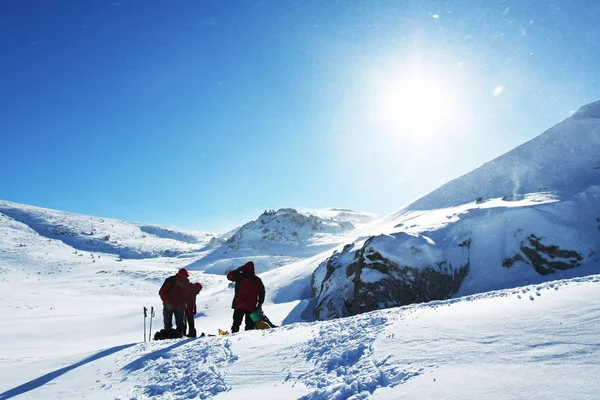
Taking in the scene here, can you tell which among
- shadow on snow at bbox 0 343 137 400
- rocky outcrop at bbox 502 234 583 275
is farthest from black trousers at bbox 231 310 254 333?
rocky outcrop at bbox 502 234 583 275

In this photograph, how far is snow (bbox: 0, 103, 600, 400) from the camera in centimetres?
352

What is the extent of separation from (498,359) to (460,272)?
13.0 m

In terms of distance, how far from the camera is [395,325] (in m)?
5.36

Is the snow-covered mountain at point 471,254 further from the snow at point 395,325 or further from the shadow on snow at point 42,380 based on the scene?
the shadow on snow at point 42,380

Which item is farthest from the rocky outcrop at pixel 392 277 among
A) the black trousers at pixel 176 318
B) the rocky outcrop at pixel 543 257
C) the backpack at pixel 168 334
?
the backpack at pixel 168 334

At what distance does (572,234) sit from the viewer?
15102 millimetres

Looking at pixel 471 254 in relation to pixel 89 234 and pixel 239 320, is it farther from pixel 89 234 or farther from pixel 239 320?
pixel 89 234

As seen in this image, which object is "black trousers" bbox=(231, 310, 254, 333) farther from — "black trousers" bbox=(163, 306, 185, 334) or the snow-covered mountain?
the snow-covered mountain

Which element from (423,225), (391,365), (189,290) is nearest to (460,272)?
(423,225)

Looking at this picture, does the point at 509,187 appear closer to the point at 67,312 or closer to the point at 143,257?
the point at 67,312

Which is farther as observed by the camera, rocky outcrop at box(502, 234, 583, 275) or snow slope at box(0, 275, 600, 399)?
rocky outcrop at box(502, 234, 583, 275)

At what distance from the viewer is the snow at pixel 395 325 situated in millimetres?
3523

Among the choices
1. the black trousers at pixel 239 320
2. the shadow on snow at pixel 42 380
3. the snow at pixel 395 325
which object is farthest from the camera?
the black trousers at pixel 239 320

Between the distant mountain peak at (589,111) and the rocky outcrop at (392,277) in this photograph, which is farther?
the distant mountain peak at (589,111)
